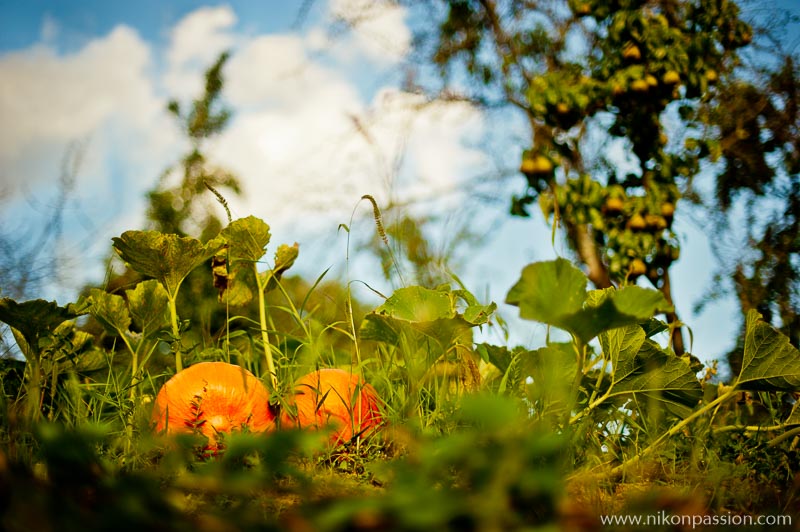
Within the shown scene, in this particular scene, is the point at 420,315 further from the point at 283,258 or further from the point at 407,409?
the point at 283,258

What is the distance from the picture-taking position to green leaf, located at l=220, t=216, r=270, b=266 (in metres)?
1.17

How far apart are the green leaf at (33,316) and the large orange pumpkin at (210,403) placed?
235 mm

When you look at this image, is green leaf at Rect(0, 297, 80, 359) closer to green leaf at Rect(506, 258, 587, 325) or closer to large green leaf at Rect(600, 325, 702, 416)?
green leaf at Rect(506, 258, 587, 325)

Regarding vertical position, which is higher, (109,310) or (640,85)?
(640,85)

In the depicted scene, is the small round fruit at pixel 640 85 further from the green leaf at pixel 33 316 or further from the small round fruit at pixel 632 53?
the green leaf at pixel 33 316

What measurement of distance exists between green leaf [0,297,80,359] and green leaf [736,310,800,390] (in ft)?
3.88

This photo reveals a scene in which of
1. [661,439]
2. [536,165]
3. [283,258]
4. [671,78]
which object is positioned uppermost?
[671,78]

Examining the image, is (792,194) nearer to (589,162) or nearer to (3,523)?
(589,162)

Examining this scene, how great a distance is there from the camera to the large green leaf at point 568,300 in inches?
25.5

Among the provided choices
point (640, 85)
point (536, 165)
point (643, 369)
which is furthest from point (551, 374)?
point (640, 85)

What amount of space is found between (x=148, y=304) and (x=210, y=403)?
320 millimetres

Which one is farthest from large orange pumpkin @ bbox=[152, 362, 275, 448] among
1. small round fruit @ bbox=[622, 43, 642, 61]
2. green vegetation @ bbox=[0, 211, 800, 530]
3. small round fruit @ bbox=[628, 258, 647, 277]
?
small round fruit @ bbox=[622, 43, 642, 61]

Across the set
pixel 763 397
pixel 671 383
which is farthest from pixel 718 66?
pixel 671 383

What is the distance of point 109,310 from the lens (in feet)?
4.03
